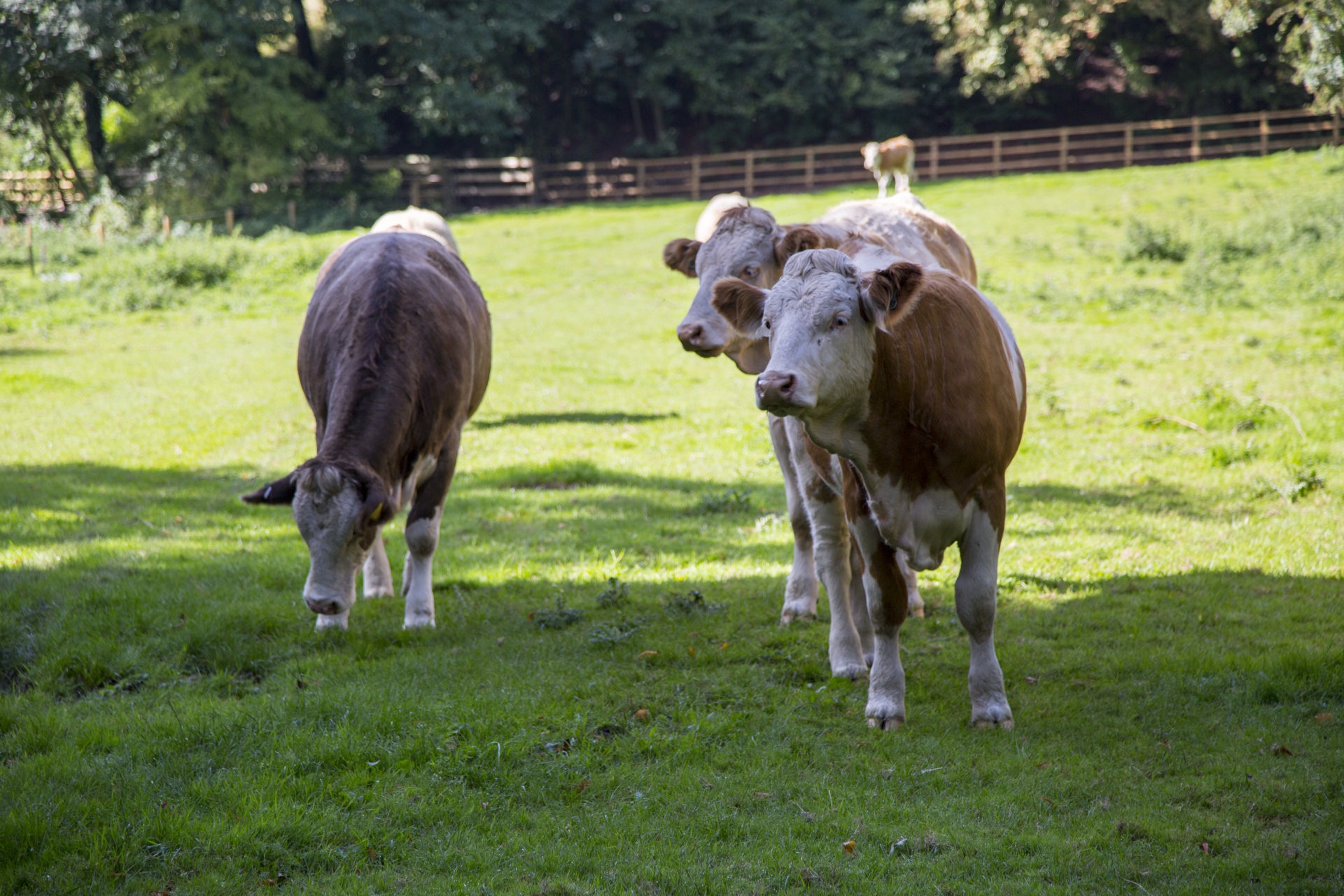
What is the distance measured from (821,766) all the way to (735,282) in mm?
2053

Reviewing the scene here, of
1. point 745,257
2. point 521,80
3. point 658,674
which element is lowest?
point 658,674

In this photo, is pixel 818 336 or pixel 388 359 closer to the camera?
pixel 818 336

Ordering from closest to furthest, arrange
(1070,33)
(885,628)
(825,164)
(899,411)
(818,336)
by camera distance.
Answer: (818,336), (899,411), (885,628), (1070,33), (825,164)

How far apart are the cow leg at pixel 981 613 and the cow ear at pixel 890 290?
0.99 metres

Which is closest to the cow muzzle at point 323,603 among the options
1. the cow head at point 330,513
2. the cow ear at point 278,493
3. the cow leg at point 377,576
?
the cow head at point 330,513

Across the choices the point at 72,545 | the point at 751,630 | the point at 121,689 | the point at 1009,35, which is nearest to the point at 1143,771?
the point at 751,630

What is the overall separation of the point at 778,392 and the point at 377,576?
431 centimetres

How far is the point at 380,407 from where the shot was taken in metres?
5.76

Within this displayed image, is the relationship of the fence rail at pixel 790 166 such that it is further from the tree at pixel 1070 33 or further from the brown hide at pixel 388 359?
the brown hide at pixel 388 359

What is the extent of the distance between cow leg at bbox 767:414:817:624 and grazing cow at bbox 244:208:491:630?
199 cm

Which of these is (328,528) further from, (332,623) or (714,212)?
(714,212)

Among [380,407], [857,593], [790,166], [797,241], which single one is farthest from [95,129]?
[857,593]

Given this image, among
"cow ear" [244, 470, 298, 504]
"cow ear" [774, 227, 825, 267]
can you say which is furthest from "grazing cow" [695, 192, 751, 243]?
"cow ear" [244, 470, 298, 504]

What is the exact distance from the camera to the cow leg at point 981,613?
4.56 meters
